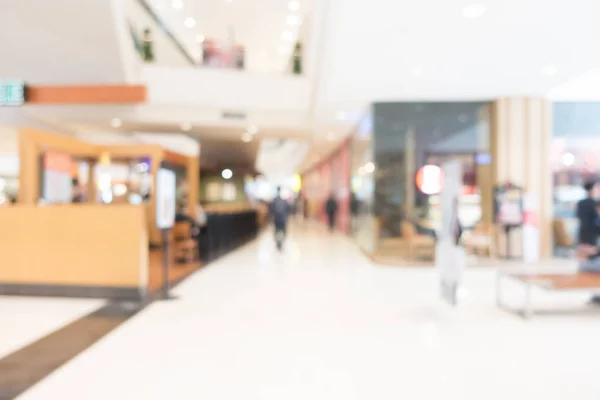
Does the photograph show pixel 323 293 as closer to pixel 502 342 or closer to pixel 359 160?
pixel 502 342

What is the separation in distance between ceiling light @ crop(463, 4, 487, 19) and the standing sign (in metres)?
1.99

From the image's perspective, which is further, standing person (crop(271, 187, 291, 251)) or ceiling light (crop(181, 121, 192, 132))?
ceiling light (crop(181, 121, 192, 132))

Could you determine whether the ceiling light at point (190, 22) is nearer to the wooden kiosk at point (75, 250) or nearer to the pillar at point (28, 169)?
the pillar at point (28, 169)

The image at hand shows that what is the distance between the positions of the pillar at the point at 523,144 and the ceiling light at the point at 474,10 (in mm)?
4222

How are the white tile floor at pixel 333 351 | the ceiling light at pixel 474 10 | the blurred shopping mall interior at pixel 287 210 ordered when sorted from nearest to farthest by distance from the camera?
1. the white tile floor at pixel 333 351
2. the blurred shopping mall interior at pixel 287 210
3. the ceiling light at pixel 474 10

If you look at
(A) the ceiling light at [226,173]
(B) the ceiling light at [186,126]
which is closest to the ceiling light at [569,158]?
(B) the ceiling light at [186,126]

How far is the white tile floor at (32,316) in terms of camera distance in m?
3.66

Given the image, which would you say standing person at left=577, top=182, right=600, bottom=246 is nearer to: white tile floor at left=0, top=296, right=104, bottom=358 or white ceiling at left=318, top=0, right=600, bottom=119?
white ceiling at left=318, top=0, right=600, bottom=119

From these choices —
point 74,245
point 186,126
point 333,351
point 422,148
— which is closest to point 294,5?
point 186,126

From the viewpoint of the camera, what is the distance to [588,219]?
4.94m

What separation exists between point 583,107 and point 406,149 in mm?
4061

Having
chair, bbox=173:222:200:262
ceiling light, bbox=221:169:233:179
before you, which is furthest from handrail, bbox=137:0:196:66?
ceiling light, bbox=221:169:233:179

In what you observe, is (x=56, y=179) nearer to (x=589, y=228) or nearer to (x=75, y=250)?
(x=75, y=250)

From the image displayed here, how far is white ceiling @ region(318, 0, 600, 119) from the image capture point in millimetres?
5211
